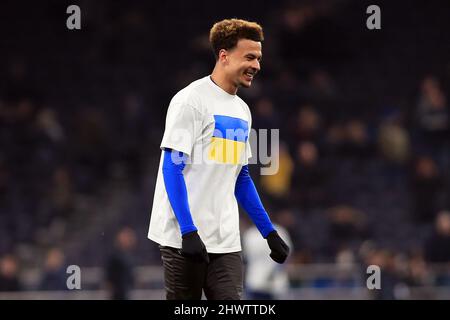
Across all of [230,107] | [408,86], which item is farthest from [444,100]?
[230,107]

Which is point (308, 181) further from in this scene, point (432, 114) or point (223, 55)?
point (223, 55)

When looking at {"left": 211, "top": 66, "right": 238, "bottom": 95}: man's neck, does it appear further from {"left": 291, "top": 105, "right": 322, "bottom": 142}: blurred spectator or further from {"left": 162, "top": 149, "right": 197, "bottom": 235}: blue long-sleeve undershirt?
{"left": 291, "top": 105, "right": 322, "bottom": 142}: blurred spectator

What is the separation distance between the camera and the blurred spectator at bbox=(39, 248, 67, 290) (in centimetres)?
1141

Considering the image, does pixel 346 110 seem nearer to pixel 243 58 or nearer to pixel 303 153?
pixel 303 153

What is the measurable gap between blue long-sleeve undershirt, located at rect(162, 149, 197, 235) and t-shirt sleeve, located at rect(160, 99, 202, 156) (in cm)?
4

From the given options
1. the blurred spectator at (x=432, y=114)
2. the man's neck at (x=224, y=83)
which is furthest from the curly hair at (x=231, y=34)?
the blurred spectator at (x=432, y=114)

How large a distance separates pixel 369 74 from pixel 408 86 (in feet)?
2.01

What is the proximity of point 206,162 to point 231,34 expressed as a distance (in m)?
0.65

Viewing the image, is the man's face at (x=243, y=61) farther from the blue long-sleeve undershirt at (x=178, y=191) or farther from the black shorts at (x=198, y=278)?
the black shorts at (x=198, y=278)

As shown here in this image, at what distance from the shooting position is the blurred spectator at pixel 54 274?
11.4m

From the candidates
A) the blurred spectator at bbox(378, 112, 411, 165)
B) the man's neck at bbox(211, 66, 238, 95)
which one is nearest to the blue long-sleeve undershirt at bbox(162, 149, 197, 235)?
the man's neck at bbox(211, 66, 238, 95)
